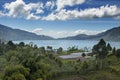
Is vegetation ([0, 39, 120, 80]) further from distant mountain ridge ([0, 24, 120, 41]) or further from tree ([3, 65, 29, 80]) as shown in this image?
distant mountain ridge ([0, 24, 120, 41])

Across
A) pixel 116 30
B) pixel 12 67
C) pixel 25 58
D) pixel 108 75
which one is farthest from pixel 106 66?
pixel 116 30

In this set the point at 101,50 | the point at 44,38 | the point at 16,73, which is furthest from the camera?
the point at 44,38

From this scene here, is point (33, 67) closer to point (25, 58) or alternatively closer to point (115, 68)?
point (25, 58)

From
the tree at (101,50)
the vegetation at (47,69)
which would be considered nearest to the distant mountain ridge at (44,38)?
the tree at (101,50)

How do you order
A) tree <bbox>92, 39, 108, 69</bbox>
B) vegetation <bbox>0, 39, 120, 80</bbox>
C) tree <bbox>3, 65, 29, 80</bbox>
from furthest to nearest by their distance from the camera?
tree <bbox>92, 39, 108, 69</bbox> → vegetation <bbox>0, 39, 120, 80</bbox> → tree <bbox>3, 65, 29, 80</bbox>

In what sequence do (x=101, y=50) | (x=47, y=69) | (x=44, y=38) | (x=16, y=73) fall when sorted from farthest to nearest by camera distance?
(x=44, y=38)
(x=101, y=50)
(x=47, y=69)
(x=16, y=73)

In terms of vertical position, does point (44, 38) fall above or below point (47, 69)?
above

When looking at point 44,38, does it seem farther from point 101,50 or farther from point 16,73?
point 16,73

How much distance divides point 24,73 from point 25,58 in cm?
189

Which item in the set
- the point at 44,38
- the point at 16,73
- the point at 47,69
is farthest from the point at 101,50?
the point at 44,38

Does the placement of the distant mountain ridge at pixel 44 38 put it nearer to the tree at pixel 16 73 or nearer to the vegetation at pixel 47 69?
the vegetation at pixel 47 69

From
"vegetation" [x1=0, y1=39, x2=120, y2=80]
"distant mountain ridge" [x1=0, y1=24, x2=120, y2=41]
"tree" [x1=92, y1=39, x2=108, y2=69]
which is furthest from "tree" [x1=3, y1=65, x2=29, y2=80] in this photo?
"distant mountain ridge" [x1=0, y1=24, x2=120, y2=41]

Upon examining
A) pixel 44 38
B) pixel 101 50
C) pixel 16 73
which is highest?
pixel 44 38

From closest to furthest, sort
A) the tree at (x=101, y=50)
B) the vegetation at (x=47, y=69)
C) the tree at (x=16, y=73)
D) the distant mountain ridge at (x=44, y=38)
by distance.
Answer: the tree at (x=16, y=73) → the vegetation at (x=47, y=69) → the tree at (x=101, y=50) → the distant mountain ridge at (x=44, y=38)
